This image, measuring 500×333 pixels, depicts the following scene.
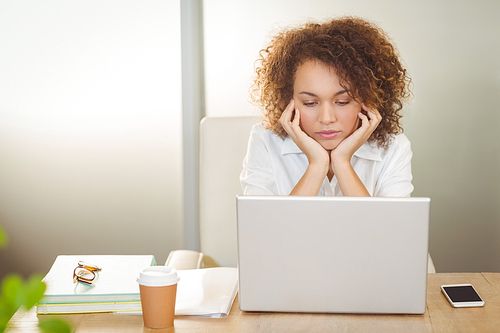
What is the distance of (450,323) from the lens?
2.77 feet

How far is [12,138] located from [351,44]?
5.54 feet

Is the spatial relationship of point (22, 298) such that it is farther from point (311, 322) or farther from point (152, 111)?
point (152, 111)

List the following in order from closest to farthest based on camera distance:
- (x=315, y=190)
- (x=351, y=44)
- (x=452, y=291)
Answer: (x=452, y=291), (x=315, y=190), (x=351, y=44)

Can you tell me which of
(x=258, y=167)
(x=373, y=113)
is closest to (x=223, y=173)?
(x=258, y=167)

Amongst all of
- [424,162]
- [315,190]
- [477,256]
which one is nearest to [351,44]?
[315,190]

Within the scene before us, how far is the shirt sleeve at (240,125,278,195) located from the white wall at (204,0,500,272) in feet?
2.34

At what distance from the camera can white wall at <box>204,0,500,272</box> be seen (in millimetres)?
2104

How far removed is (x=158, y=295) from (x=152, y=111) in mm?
1607

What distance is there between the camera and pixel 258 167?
61.3 inches

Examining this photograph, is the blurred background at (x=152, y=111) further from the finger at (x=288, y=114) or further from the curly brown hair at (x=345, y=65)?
the finger at (x=288, y=114)

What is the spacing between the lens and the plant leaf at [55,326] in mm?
222

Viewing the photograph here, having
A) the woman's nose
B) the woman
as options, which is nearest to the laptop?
the woman

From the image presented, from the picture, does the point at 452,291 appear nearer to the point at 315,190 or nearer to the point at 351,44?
the point at 315,190

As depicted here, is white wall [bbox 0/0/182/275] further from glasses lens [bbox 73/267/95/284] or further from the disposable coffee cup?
the disposable coffee cup
